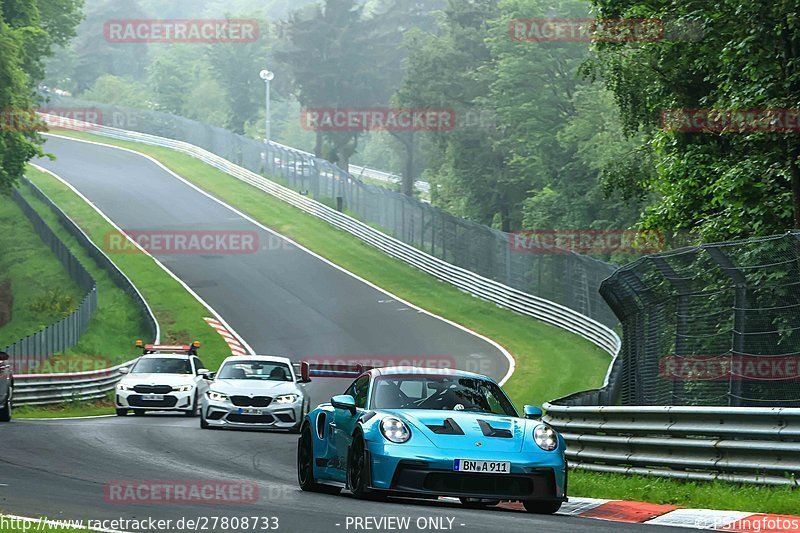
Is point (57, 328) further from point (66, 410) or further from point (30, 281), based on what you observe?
point (30, 281)

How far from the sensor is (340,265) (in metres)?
56.6

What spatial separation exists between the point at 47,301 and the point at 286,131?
118m

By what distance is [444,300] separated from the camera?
1989 inches

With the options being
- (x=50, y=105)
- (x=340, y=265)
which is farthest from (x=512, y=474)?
(x=50, y=105)

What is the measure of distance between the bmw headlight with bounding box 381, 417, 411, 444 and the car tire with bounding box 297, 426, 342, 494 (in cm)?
150

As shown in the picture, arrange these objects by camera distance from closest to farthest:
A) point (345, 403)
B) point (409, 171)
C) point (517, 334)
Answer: point (345, 403), point (517, 334), point (409, 171)

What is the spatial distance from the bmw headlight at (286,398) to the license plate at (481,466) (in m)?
12.2

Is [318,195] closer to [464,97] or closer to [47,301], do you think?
[464,97]

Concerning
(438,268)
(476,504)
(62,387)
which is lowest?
(62,387)

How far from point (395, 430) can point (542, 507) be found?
1.37 metres

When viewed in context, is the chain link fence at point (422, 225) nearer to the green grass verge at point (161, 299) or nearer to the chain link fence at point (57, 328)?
the green grass verge at point (161, 299)

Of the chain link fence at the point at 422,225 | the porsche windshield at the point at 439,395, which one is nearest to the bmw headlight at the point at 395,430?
the porsche windshield at the point at 439,395

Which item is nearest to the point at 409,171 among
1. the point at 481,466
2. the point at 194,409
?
the point at 194,409

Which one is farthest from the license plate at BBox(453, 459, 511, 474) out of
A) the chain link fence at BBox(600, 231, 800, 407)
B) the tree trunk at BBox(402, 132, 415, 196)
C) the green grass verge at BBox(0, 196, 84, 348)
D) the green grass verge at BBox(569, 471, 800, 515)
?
the tree trunk at BBox(402, 132, 415, 196)
